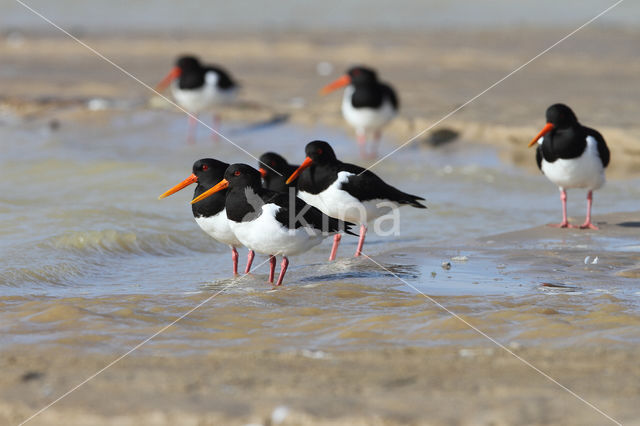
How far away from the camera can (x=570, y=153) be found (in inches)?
288

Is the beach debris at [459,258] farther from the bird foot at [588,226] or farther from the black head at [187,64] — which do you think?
the black head at [187,64]

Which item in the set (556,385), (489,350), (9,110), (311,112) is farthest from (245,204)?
(9,110)

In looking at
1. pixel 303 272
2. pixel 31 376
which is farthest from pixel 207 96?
pixel 31 376

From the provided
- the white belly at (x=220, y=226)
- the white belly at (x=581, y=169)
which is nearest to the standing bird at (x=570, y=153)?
the white belly at (x=581, y=169)

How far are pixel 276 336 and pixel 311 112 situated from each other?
8.90 m

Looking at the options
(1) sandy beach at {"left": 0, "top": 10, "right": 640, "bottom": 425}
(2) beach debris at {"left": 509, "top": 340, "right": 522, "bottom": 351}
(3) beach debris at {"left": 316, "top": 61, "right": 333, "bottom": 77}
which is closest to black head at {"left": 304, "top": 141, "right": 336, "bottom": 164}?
(1) sandy beach at {"left": 0, "top": 10, "right": 640, "bottom": 425}

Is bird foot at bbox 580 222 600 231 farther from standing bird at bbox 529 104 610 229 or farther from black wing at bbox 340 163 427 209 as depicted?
black wing at bbox 340 163 427 209

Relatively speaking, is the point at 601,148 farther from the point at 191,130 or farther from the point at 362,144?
the point at 191,130

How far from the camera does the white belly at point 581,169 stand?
23.9 feet

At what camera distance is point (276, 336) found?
459 cm

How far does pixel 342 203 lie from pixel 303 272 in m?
0.61

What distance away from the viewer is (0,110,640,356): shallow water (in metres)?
4.65

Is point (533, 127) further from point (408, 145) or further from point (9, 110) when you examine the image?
point (9, 110)

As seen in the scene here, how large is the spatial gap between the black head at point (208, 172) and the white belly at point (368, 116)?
202 inches
